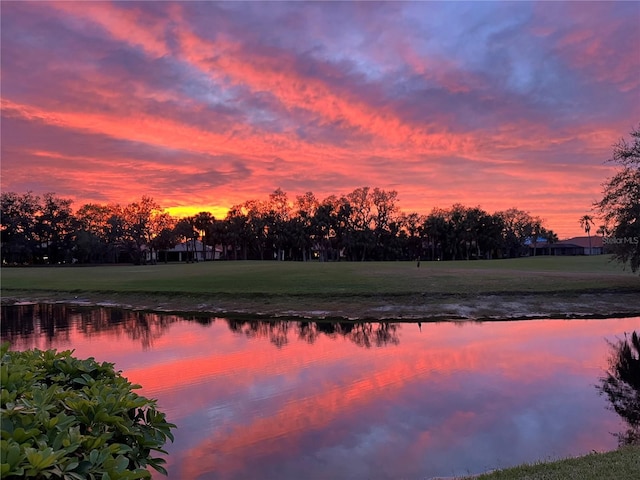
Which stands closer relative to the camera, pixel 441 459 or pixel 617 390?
pixel 441 459

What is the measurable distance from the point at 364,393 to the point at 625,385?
23.1 ft

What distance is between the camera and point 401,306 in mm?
26469

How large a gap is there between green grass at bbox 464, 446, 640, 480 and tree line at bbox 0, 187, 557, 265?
3956 inches

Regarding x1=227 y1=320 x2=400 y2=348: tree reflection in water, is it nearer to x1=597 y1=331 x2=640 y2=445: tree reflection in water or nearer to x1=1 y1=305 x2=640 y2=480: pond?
x1=1 y1=305 x2=640 y2=480: pond

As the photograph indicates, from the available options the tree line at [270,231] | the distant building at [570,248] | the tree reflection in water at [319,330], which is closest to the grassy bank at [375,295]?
the tree reflection in water at [319,330]

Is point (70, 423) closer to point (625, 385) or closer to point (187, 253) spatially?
point (625, 385)

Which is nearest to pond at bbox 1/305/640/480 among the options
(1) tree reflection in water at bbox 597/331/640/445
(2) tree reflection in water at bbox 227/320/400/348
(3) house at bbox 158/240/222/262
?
(2) tree reflection in water at bbox 227/320/400/348

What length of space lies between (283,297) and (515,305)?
13707 mm

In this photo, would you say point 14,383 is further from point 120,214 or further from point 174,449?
point 120,214

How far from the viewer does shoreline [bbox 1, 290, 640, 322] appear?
24594 millimetres

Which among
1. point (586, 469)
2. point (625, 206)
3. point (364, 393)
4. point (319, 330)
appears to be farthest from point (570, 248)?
point (586, 469)

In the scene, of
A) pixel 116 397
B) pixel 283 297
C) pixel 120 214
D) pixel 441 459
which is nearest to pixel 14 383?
pixel 116 397

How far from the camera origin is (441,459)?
26.5 ft

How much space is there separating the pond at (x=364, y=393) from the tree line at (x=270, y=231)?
87497mm
